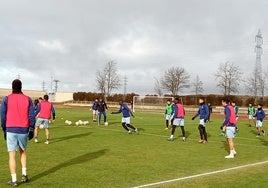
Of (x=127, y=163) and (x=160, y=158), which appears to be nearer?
(x=127, y=163)

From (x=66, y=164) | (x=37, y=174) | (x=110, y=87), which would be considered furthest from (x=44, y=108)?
(x=110, y=87)

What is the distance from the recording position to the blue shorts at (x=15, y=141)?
26.1ft

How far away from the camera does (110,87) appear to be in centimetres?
8819

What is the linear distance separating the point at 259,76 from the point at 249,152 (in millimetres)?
54778

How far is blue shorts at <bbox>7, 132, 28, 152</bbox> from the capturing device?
313 inches

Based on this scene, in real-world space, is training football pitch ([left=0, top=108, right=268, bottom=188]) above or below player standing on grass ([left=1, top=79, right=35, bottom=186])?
below

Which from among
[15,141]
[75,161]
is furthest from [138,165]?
[15,141]

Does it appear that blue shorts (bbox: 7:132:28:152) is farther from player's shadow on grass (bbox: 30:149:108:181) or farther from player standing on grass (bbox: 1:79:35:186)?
player's shadow on grass (bbox: 30:149:108:181)

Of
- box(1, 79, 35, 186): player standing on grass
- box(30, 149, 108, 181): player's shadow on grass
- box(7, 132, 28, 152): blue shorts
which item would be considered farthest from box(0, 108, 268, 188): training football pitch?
box(1, 79, 35, 186): player standing on grass

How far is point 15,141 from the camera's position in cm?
804

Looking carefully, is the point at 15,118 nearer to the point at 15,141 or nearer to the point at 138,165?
the point at 15,141

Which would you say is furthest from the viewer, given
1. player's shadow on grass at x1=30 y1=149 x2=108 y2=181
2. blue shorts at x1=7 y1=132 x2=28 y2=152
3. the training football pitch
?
player's shadow on grass at x1=30 y1=149 x2=108 y2=181

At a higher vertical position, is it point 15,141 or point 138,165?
point 15,141

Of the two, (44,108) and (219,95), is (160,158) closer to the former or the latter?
(44,108)
